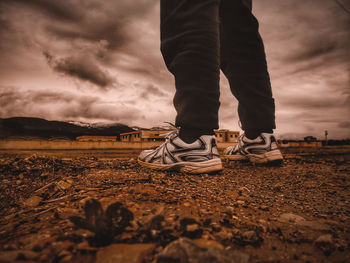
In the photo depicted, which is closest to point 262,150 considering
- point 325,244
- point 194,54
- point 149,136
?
point 194,54

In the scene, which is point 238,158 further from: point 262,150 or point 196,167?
point 196,167

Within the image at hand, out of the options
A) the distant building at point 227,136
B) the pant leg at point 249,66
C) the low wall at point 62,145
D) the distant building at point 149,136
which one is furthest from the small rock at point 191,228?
the distant building at point 227,136

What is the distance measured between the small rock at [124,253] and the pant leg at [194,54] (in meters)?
1.21

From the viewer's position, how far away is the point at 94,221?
0.51 m

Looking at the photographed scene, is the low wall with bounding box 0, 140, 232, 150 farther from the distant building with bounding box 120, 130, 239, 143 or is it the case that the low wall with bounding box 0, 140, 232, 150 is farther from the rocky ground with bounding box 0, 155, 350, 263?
the rocky ground with bounding box 0, 155, 350, 263

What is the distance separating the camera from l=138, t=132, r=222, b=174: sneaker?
5.37 feet

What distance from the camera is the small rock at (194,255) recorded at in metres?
0.40

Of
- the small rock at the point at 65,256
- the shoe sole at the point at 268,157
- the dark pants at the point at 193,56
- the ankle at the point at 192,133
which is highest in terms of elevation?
the dark pants at the point at 193,56

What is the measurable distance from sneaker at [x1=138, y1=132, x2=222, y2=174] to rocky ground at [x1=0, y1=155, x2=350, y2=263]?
1.51 feet

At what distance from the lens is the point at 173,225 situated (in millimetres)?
618

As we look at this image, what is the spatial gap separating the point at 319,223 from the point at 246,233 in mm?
379

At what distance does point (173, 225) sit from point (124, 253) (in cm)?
19

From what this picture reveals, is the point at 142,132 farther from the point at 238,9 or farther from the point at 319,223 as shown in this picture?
the point at 319,223

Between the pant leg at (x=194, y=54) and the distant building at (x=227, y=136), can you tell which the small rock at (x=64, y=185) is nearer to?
the pant leg at (x=194, y=54)
